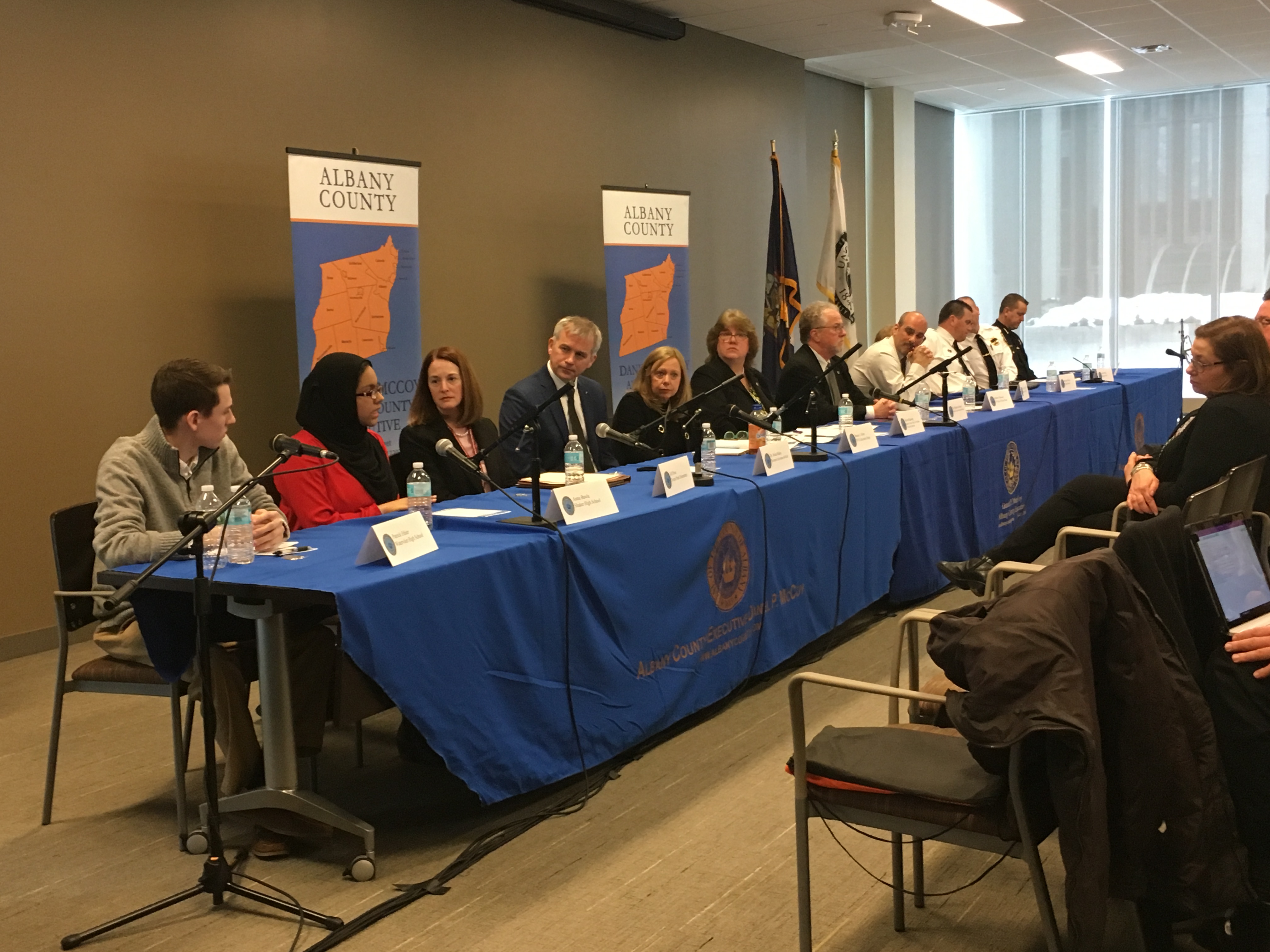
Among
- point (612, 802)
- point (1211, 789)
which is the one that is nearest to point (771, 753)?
point (612, 802)

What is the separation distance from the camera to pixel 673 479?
11.6ft

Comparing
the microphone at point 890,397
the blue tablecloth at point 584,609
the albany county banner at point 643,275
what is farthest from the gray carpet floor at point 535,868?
the albany county banner at point 643,275

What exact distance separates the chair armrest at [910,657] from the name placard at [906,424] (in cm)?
249

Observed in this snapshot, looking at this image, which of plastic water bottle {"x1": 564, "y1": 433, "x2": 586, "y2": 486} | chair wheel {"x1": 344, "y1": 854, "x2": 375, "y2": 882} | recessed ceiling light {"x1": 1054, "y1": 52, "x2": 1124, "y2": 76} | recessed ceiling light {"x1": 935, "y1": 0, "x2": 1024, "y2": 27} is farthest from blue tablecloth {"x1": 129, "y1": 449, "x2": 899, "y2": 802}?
recessed ceiling light {"x1": 1054, "y1": 52, "x2": 1124, "y2": 76}

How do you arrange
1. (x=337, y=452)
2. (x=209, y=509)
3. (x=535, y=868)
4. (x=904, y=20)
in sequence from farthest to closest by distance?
1. (x=904, y=20)
2. (x=337, y=452)
3. (x=209, y=509)
4. (x=535, y=868)

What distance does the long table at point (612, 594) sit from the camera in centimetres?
259

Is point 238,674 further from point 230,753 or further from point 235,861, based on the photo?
point 235,861

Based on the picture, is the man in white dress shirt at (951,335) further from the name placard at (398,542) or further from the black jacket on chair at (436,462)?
the name placard at (398,542)

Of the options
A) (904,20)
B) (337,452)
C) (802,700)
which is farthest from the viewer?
(904,20)

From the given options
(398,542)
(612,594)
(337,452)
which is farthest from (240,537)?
(612,594)

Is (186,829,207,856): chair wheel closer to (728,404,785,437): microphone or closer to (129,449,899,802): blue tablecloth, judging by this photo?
(129,449,899,802): blue tablecloth

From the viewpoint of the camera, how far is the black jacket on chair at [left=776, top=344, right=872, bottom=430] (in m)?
5.43

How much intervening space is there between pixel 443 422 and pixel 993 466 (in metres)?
2.57

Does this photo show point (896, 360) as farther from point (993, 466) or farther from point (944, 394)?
point (944, 394)
